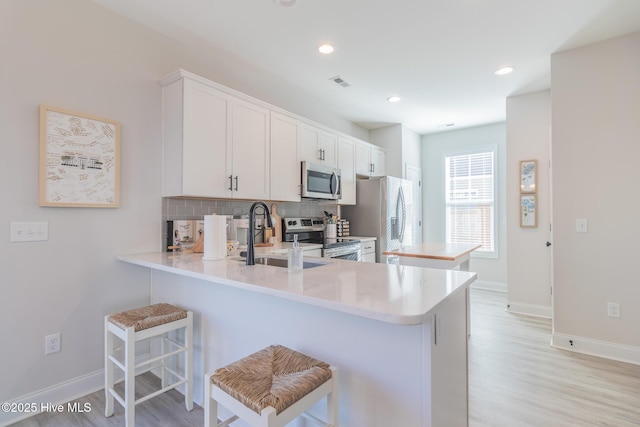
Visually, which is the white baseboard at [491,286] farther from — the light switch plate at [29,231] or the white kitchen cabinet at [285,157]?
the light switch plate at [29,231]

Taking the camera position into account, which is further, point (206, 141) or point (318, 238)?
point (318, 238)

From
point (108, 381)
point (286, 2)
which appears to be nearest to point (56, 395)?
point (108, 381)

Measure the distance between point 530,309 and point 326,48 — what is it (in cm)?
389

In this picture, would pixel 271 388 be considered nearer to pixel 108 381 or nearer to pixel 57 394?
pixel 108 381

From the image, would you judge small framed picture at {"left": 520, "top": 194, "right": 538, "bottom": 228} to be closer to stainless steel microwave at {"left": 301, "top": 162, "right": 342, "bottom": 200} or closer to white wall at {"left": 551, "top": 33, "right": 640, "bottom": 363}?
white wall at {"left": 551, "top": 33, "right": 640, "bottom": 363}

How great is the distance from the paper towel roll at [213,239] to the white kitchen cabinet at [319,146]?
5.44 feet

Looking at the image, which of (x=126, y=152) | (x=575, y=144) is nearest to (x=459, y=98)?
(x=575, y=144)

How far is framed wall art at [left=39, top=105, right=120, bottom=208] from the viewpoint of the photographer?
→ 1974mm

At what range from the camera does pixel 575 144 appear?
2818 mm

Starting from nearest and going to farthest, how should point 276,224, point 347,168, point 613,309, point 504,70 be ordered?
point 613,309 → point 504,70 → point 276,224 → point 347,168

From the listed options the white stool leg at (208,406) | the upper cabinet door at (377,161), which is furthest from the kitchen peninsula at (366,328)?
the upper cabinet door at (377,161)

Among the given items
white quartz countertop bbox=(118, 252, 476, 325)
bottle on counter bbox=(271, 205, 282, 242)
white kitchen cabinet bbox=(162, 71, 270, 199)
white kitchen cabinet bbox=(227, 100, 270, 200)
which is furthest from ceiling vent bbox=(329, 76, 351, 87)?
white quartz countertop bbox=(118, 252, 476, 325)

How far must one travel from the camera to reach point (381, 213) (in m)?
4.37

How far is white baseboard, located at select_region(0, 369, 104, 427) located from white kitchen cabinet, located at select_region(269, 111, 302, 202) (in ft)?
6.51
